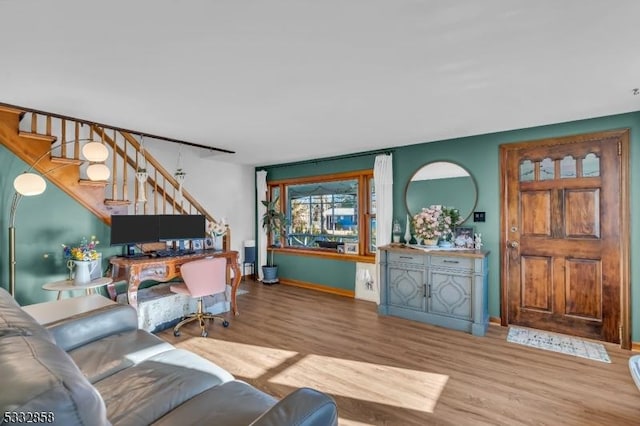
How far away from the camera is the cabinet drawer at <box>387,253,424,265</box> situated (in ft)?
12.3

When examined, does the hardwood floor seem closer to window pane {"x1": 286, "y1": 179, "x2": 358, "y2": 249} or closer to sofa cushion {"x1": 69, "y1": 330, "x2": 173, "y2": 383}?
sofa cushion {"x1": 69, "y1": 330, "x2": 173, "y2": 383}

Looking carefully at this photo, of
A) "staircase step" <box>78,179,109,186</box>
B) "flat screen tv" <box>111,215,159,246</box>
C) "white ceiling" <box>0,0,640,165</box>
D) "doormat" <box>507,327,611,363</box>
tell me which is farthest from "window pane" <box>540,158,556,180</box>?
"staircase step" <box>78,179,109,186</box>

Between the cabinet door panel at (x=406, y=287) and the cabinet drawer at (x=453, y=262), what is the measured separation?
0.73 feet

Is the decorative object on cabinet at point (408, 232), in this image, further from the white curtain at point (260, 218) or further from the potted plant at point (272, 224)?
the white curtain at point (260, 218)

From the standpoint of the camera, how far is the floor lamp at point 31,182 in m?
2.66

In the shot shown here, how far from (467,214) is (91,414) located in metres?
3.98

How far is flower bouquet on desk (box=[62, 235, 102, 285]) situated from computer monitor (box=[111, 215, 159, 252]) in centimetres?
25

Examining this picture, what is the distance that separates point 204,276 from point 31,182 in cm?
173

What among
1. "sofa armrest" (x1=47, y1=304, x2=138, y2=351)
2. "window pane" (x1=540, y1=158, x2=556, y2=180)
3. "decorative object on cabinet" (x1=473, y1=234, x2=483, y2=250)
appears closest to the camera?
"sofa armrest" (x1=47, y1=304, x2=138, y2=351)

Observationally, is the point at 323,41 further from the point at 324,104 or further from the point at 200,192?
the point at 200,192

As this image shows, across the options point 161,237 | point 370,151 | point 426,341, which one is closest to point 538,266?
point 426,341

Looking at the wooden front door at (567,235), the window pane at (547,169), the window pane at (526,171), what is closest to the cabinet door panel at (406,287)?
the wooden front door at (567,235)

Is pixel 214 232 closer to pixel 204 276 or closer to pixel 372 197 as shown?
pixel 204 276

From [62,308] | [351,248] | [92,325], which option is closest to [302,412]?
[92,325]
